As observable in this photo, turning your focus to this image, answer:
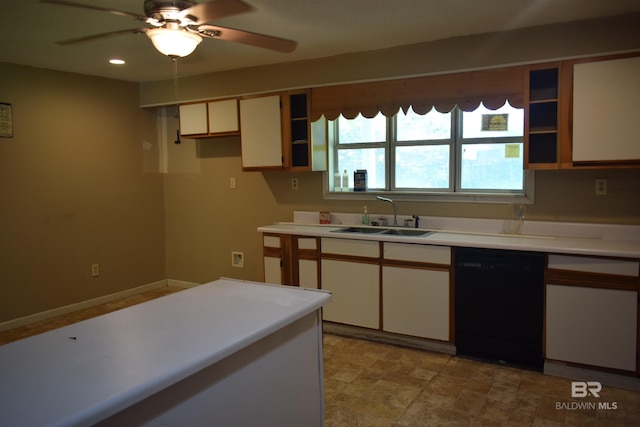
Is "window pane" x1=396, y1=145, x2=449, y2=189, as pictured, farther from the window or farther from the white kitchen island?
the white kitchen island

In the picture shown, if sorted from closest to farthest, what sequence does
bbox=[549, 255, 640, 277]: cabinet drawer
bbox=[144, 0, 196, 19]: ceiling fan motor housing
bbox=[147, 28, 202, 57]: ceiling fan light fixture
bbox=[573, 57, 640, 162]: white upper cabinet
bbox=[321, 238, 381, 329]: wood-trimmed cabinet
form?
1. bbox=[144, 0, 196, 19]: ceiling fan motor housing
2. bbox=[147, 28, 202, 57]: ceiling fan light fixture
3. bbox=[549, 255, 640, 277]: cabinet drawer
4. bbox=[573, 57, 640, 162]: white upper cabinet
5. bbox=[321, 238, 381, 329]: wood-trimmed cabinet

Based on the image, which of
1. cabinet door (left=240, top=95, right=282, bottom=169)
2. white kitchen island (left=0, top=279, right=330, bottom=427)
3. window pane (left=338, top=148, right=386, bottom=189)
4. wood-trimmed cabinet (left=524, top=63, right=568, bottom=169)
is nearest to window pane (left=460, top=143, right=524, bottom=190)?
wood-trimmed cabinet (left=524, top=63, right=568, bottom=169)

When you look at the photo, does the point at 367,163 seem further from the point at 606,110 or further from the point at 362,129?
the point at 606,110

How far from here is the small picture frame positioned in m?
4.03

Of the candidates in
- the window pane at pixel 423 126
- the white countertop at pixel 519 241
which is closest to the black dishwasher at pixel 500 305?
the white countertop at pixel 519 241

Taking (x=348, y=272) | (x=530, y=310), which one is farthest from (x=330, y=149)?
(x=530, y=310)

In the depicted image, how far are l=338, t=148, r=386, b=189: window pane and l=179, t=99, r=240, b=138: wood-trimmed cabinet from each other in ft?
3.50

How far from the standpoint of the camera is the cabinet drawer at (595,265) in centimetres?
274

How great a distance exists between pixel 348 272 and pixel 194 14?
2294 millimetres

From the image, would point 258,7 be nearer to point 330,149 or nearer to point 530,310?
point 330,149

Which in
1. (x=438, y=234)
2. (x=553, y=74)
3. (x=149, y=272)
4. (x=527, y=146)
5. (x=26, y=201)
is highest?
(x=553, y=74)

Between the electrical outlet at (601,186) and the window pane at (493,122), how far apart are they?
2.14 ft

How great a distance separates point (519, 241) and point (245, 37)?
2223 mm

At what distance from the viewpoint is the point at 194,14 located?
83.8 inches
